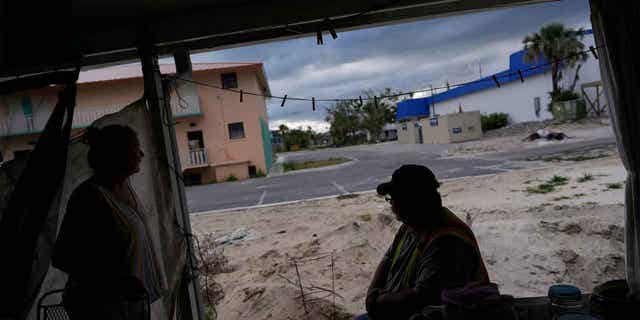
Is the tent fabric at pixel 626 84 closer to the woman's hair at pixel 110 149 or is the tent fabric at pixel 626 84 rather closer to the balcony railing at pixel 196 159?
the woman's hair at pixel 110 149

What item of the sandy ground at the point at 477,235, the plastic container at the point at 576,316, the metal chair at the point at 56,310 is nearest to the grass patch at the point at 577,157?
the sandy ground at the point at 477,235

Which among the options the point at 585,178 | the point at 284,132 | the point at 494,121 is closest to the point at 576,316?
the point at 585,178

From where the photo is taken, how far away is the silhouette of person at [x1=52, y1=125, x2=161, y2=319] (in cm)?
168

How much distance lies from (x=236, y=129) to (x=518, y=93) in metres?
22.4

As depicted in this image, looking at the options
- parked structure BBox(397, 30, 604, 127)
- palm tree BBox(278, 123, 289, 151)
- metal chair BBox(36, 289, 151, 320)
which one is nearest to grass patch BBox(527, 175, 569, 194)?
metal chair BBox(36, 289, 151, 320)

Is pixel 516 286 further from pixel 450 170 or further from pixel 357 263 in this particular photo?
pixel 450 170

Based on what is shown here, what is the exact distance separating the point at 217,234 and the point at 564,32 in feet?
87.4

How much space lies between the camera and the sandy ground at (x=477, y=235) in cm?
406

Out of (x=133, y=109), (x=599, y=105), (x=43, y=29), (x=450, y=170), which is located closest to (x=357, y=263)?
(x=133, y=109)

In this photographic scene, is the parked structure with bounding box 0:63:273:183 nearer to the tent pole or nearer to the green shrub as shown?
the tent pole

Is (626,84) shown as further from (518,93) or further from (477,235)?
(518,93)

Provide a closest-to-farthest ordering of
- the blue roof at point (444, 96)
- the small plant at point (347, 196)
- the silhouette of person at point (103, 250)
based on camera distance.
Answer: the silhouette of person at point (103, 250) < the small plant at point (347, 196) < the blue roof at point (444, 96)

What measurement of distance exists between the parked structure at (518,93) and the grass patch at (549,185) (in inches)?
638

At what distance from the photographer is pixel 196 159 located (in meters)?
19.6
